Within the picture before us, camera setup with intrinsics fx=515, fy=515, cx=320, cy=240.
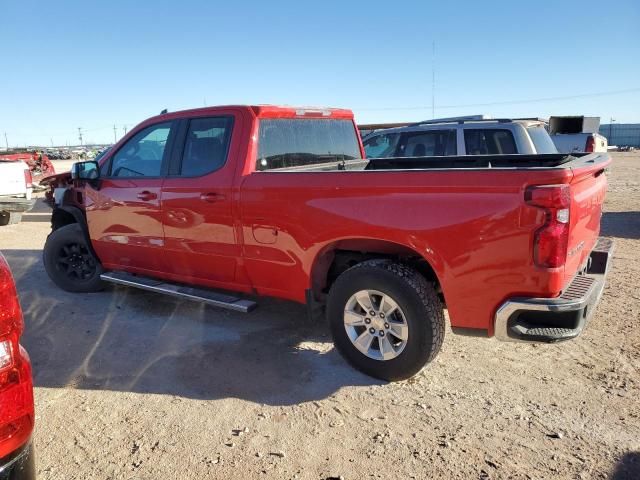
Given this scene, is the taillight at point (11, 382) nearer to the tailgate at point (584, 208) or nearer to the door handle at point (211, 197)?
the door handle at point (211, 197)

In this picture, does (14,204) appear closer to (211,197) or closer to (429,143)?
(211,197)

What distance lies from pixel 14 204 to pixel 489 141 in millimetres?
8869

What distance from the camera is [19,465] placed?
1.97 metres

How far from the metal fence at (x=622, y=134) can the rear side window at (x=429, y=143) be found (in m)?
59.0

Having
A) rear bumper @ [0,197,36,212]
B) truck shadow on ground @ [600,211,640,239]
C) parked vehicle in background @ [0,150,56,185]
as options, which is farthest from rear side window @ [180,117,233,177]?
parked vehicle in background @ [0,150,56,185]

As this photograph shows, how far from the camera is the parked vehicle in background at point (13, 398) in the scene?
1929mm

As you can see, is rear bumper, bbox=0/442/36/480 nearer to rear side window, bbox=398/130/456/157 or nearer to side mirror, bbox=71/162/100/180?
side mirror, bbox=71/162/100/180

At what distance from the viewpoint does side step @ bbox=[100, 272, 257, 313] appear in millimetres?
4281

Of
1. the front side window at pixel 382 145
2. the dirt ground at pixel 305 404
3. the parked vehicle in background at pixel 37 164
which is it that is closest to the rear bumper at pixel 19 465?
the dirt ground at pixel 305 404

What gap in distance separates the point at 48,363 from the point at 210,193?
73.7 inches

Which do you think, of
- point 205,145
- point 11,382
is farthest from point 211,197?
point 11,382

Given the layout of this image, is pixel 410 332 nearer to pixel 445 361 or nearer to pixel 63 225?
pixel 445 361

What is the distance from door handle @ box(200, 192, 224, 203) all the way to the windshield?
5.05 meters

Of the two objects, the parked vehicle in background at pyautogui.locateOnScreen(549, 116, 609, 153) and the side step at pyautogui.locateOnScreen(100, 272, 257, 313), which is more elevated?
the parked vehicle in background at pyautogui.locateOnScreen(549, 116, 609, 153)
